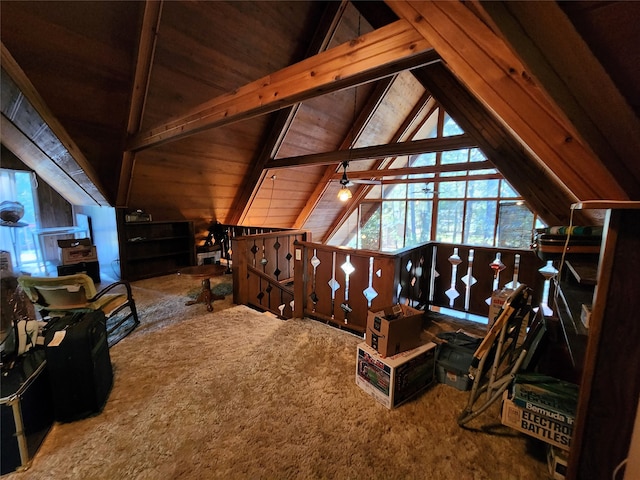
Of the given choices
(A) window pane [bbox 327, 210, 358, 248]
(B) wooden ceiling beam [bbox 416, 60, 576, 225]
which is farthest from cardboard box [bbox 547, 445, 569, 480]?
(A) window pane [bbox 327, 210, 358, 248]

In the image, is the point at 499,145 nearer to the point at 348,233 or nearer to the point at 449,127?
the point at 449,127

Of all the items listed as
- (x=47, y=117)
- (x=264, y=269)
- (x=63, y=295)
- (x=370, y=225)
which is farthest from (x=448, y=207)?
(x=47, y=117)

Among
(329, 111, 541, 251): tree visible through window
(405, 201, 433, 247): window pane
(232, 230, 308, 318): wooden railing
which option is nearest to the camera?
(232, 230, 308, 318): wooden railing

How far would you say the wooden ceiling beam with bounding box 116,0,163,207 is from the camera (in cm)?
266

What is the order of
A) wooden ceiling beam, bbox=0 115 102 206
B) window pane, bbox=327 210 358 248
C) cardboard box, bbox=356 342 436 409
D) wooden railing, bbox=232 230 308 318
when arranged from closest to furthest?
cardboard box, bbox=356 342 436 409, wooden railing, bbox=232 230 308 318, wooden ceiling beam, bbox=0 115 102 206, window pane, bbox=327 210 358 248

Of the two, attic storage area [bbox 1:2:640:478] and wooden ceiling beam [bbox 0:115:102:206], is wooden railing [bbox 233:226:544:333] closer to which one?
attic storage area [bbox 1:2:640:478]

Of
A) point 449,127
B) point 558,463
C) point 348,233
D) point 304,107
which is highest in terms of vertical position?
point 449,127

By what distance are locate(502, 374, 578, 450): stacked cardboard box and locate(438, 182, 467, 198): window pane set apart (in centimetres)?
704

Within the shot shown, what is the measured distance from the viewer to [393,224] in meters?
8.77

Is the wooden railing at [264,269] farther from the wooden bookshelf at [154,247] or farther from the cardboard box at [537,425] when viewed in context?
the cardboard box at [537,425]

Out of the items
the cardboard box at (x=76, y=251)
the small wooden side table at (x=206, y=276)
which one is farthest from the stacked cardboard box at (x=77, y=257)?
the small wooden side table at (x=206, y=276)

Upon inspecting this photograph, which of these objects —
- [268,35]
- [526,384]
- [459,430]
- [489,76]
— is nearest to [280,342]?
[459,430]

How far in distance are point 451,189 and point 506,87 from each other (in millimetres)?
7214

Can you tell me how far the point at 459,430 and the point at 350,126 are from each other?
5756 mm
